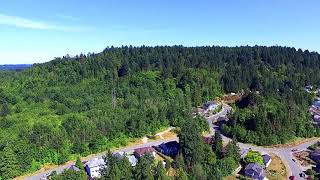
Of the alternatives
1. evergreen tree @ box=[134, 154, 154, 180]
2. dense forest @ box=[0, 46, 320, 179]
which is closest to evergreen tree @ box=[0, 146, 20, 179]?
dense forest @ box=[0, 46, 320, 179]

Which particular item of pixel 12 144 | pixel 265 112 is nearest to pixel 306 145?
pixel 265 112

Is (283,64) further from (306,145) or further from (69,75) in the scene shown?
(69,75)

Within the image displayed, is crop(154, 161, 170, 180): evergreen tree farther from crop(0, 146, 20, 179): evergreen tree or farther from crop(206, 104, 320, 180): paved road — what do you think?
crop(0, 146, 20, 179): evergreen tree

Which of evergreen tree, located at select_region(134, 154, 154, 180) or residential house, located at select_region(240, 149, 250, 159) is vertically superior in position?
evergreen tree, located at select_region(134, 154, 154, 180)

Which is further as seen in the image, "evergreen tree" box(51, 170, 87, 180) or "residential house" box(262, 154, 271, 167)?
"residential house" box(262, 154, 271, 167)

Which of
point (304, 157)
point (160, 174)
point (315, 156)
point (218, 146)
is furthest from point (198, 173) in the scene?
point (315, 156)

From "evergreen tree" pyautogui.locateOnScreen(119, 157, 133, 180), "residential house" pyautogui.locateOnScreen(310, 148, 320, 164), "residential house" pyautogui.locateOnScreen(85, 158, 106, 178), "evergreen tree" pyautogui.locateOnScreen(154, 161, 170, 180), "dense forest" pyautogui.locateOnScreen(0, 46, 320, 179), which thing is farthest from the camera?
"dense forest" pyautogui.locateOnScreen(0, 46, 320, 179)

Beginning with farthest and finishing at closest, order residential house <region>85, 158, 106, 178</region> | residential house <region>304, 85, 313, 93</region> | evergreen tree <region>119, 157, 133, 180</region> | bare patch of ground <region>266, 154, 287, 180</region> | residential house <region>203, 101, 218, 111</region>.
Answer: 1. residential house <region>304, 85, 313, 93</region>
2. residential house <region>203, 101, 218, 111</region>
3. bare patch of ground <region>266, 154, 287, 180</region>
4. residential house <region>85, 158, 106, 178</region>
5. evergreen tree <region>119, 157, 133, 180</region>

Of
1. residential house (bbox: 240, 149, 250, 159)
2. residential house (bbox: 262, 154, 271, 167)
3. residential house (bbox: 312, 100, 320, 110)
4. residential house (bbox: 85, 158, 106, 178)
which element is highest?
residential house (bbox: 312, 100, 320, 110)
